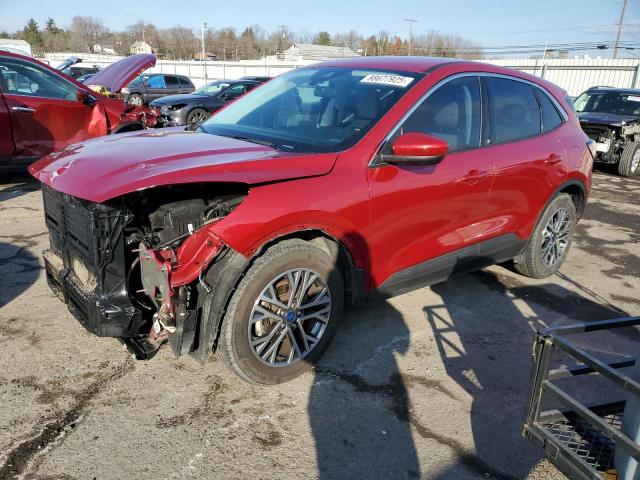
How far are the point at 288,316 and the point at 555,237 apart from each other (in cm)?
301

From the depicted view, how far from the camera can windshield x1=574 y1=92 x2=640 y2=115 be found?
1161 centimetres

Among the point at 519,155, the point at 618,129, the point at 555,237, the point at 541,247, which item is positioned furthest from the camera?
the point at 618,129

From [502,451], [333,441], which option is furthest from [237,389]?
[502,451]

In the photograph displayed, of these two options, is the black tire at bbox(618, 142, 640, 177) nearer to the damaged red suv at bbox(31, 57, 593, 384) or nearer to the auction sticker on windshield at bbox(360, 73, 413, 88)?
the damaged red suv at bbox(31, 57, 593, 384)

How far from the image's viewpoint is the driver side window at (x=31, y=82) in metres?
7.09

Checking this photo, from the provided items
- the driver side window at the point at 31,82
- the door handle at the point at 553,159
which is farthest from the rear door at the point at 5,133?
the door handle at the point at 553,159

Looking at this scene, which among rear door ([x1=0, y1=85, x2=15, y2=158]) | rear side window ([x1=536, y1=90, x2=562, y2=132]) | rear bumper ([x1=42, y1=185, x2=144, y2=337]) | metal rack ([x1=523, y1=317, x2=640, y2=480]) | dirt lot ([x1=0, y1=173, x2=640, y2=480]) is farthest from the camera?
rear door ([x1=0, y1=85, x2=15, y2=158])

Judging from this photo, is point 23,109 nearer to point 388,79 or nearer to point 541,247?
point 388,79

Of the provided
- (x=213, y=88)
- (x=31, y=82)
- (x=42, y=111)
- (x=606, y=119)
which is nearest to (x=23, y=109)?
(x=42, y=111)

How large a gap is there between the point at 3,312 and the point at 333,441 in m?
2.70

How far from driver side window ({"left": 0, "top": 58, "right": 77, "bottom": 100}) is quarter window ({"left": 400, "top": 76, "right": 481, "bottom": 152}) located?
20.2 ft

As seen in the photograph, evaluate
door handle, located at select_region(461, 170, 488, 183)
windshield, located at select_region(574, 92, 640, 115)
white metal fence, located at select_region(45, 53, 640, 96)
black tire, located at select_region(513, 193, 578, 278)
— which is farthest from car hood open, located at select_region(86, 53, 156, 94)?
white metal fence, located at select_region(45, 53, 640, 96)

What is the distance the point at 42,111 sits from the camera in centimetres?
729

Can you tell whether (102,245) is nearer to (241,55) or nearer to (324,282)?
(324,282)
